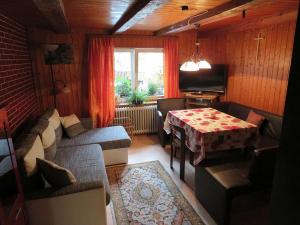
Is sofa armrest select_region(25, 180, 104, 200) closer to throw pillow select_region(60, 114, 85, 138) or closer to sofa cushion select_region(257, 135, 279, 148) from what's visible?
throw pillow select_region(60, 114, 85, 138)

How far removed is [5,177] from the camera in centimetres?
138

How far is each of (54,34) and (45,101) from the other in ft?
4.13

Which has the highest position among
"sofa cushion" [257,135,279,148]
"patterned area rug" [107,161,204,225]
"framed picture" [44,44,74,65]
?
"framed picture" [44,44,74,65]

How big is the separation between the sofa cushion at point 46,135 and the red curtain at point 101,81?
4.93ft

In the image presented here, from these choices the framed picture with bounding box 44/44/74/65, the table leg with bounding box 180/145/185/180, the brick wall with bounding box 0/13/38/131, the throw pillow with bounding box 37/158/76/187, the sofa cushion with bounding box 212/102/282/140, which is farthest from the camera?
the framed picture with bounding box 44/44/74/65

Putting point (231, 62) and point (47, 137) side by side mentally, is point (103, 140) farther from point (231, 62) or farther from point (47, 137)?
point (231, 62)

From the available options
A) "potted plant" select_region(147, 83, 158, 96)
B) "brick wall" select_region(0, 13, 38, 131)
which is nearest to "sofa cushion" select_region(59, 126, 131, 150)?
"brick wall" select_region(0, 13, 38, 131)

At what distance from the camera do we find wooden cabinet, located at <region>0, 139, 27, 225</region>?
129cm

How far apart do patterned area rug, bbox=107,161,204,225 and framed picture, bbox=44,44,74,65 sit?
2.20m

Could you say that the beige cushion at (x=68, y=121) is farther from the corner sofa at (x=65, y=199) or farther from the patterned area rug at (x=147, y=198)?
the corner sofa at (x=65, y=199)

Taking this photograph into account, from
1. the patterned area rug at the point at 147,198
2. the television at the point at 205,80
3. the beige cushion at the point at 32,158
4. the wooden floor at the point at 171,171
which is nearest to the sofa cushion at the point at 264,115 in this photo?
the television at the point at 205,80

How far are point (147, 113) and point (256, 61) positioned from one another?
7.82ft

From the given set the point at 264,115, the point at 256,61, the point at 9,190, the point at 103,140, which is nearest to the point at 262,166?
the point at 264,115

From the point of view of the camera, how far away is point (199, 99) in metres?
4.59
